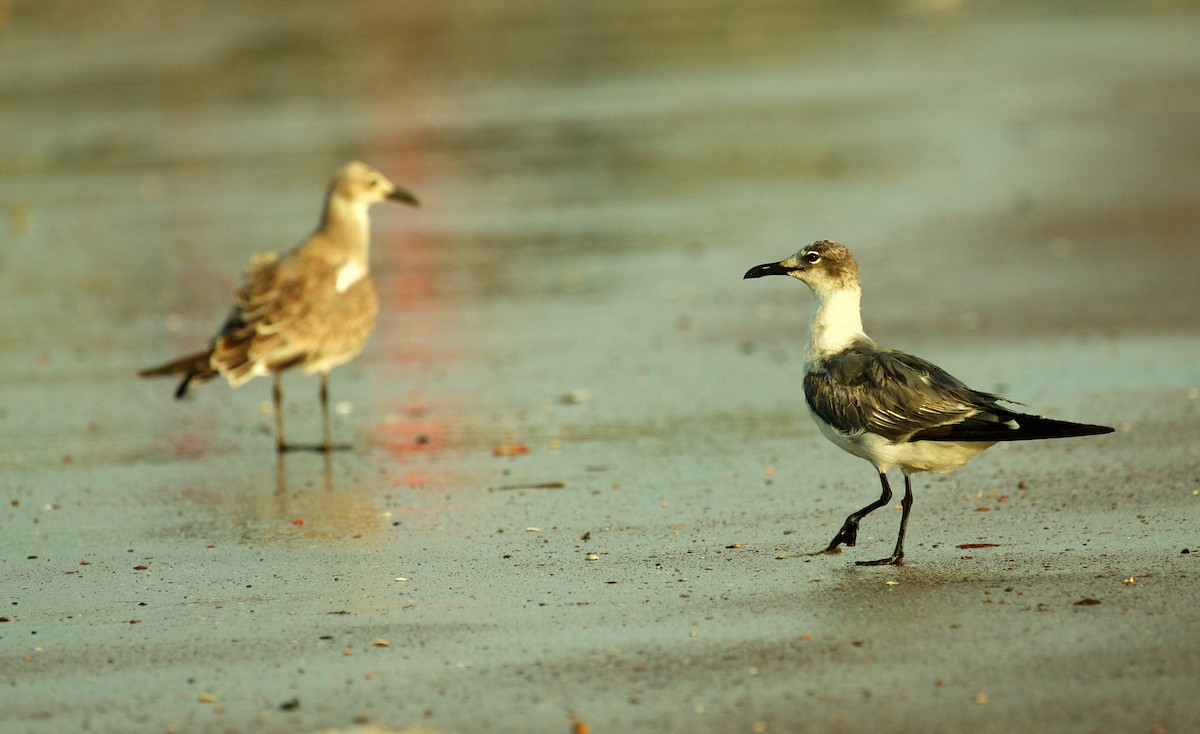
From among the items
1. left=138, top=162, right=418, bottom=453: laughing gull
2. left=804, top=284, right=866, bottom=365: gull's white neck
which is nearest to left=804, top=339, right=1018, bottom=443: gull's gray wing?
left=804, top=284, right=866, bottom=365: gull's white neck

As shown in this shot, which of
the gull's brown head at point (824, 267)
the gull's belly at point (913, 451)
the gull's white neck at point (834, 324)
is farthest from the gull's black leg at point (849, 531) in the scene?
Result: the gull's brown head at point (824, 267)

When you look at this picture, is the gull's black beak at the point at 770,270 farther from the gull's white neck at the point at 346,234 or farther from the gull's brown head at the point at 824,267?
the gull's white neck at the point at 346,234

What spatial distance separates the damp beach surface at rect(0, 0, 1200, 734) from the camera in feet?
19.6

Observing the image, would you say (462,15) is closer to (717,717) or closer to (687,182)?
(687,182)

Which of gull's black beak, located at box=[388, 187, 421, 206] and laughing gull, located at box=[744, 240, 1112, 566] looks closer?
laughing gull, located at box=[744, 240, 1112, 566]

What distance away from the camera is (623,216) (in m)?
17.4

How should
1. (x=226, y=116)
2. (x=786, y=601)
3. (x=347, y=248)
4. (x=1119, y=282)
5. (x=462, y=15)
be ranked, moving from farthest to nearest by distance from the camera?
(x=462, y=15) < (x=226, y=116) < (x=1119, y=282) < (x=347, y=248) < (x=786, y=601)

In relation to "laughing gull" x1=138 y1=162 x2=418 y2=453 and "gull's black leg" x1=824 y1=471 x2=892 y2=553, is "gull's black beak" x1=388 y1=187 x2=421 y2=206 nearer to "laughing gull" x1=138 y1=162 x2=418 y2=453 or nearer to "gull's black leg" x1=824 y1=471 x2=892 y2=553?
"laughing gull" x1=138 y1=162 x2=418 y2=453

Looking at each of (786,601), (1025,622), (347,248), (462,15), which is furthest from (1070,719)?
(462,15)

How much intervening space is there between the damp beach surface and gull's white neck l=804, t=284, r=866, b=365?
0.80m

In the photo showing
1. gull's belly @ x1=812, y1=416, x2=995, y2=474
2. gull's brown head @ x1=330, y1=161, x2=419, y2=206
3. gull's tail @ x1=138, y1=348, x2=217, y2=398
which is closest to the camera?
gull's belly @ x1=812, y1=416, x2=995, y2=474

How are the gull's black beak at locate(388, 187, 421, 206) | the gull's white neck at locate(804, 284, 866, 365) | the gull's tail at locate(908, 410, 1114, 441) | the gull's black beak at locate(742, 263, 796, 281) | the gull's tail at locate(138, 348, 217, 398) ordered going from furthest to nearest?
1. the gull's black beak at locate(388, 187, 421, 206)
2. the gull's tail at locate(138, 348, 217, 398)
3. the gull's black beak at locate(742, 263, 796, 281)
4. the gull's white neck at locate(804, 284, 866, 365)
5. the gull's tail at locate(908, 410, 1114, 441)

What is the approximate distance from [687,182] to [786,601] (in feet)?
41.5

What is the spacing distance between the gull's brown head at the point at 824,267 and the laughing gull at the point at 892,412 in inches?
1.5
